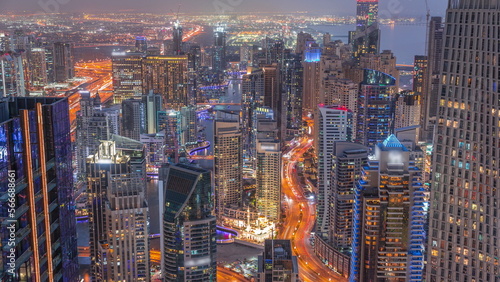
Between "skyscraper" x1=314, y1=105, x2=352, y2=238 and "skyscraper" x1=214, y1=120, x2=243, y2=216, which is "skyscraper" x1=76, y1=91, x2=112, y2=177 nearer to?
"skyscraper" x1=214, y1=120, x2=243, y2=216

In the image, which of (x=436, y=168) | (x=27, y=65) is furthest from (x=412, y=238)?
(x=27, y=65)

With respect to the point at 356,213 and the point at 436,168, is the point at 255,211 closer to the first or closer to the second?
the point at 356,213

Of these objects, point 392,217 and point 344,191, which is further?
point 344,191

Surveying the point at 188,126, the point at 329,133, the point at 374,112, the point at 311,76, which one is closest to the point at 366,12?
the point at 374,112

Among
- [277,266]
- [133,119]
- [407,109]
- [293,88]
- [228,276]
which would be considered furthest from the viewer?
[293,88]

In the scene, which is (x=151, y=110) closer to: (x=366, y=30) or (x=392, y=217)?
(x=366, y=30)

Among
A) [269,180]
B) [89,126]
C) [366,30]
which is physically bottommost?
[269,180]
